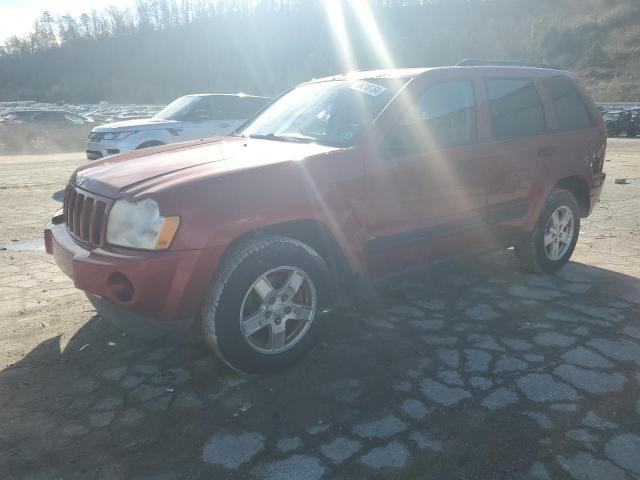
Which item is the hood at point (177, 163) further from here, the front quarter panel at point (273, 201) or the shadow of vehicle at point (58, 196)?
the shadow of vehicle at point (58, 196)

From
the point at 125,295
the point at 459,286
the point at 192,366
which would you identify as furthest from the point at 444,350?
the point at 125,295

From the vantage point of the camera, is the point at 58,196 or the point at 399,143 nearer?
the point at 399,143

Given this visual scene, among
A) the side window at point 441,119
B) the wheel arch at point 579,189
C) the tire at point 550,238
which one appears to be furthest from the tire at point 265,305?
the wheel arch at point 579,189

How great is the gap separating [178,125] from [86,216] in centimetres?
777

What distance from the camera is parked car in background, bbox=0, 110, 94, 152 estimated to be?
18.8m

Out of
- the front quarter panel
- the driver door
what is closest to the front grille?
the front quarter panel

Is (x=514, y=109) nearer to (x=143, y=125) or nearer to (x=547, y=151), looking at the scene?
(x=547, y=151)

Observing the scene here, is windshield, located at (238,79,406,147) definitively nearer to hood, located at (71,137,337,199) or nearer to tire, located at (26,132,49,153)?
hood, located at (71,137,337,199)

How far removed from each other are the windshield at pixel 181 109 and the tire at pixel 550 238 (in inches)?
309

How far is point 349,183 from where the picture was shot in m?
3.29

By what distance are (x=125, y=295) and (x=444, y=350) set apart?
195 cm

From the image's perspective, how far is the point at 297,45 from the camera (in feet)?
305

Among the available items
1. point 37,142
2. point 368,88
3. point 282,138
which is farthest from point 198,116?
point 37,142

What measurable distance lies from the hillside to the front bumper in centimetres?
4459
